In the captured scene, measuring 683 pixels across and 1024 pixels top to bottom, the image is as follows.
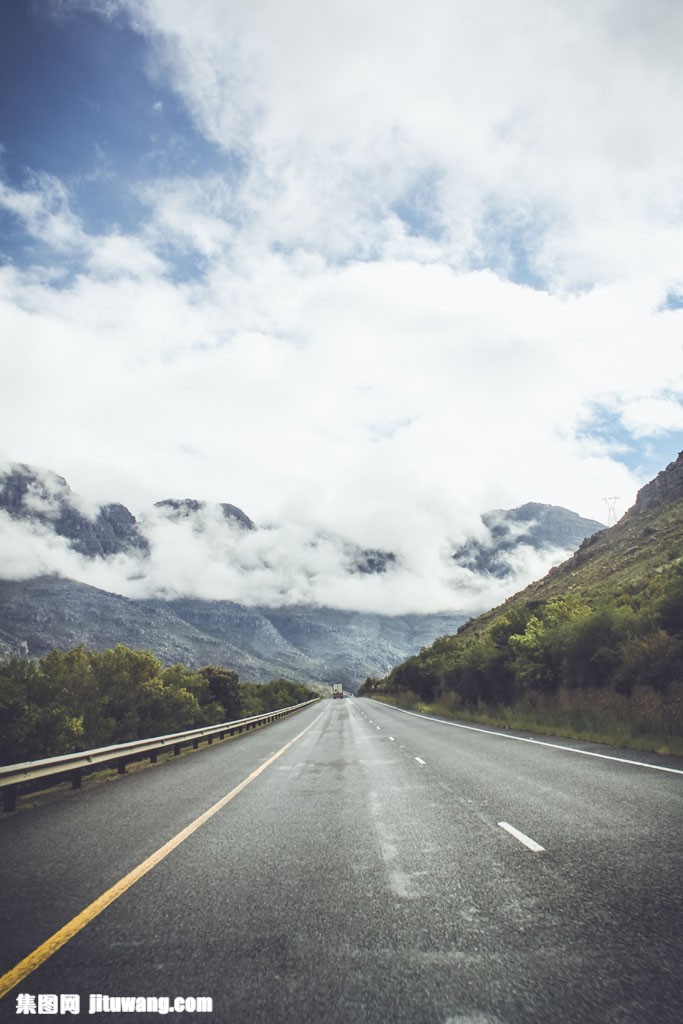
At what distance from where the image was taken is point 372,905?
471 cm

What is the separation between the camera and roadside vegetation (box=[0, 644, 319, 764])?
17.8 meters

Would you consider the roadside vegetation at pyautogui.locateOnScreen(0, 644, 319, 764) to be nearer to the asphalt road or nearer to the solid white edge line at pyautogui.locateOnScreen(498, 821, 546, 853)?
the asphalt road

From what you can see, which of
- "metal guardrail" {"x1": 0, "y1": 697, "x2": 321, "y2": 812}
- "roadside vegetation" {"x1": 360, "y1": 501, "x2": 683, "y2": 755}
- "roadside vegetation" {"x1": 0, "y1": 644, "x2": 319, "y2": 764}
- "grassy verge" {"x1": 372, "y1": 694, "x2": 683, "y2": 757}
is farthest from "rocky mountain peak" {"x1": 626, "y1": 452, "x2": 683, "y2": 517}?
"metal guardrail" {"x1": 0, "y1": 697, "x2": 321, "y2": 812}

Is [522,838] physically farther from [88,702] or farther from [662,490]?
[662,490]

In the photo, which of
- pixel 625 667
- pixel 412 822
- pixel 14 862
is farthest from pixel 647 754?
pixel 14 862

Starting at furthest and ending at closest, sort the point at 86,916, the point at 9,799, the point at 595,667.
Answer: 1. the point at 595,667
2. the point at 9,799
3. the point at 86,916

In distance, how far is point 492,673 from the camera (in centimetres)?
3578

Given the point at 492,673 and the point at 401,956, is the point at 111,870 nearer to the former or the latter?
the point at 401,956

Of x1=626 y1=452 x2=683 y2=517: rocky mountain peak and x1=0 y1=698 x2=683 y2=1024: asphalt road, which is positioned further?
x1=626 y1=452 x2=683 y2=517: rocky mountain peak

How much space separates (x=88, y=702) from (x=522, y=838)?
32015mm

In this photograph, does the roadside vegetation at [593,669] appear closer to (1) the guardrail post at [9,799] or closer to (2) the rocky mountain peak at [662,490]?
(1) the guardrail post at [9,799]

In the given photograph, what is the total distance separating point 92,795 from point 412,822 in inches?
269

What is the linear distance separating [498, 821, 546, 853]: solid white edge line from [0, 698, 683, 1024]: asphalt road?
4cm

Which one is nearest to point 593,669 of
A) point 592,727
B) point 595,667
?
point 595,667
